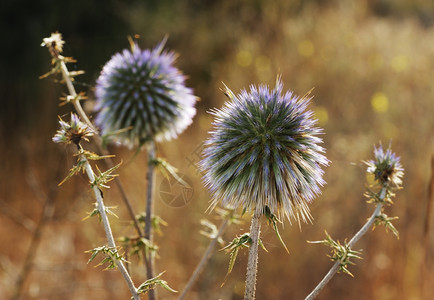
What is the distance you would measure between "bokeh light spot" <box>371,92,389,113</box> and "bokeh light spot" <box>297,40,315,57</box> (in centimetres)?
147

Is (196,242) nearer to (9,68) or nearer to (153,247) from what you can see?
(153,247)

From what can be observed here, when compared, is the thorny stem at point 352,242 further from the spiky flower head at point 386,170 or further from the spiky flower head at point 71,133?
the spiky flower head at point 71,133

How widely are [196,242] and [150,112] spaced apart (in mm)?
2474

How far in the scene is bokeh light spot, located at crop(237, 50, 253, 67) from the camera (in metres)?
6.75

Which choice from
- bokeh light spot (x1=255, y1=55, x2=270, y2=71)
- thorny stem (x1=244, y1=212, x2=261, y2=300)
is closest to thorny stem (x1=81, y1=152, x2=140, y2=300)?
Answer: thorny stem (x1=244, y1=212, x2=261, y2=300)

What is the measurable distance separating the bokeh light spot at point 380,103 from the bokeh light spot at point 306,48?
1469mm

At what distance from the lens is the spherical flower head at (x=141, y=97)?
2.20m

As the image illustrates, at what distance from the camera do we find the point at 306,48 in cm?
700

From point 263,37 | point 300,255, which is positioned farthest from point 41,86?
point 300,255

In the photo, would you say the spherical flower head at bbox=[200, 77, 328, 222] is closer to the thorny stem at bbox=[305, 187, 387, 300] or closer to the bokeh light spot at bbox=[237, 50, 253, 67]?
the thorny stem at bbox=[305, 187, 387, 300]

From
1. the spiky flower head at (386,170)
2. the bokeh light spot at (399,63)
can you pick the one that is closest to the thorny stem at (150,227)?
the spiky flower head at (386,170)

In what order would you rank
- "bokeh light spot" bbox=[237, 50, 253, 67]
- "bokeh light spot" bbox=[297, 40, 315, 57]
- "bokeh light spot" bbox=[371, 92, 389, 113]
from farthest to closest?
"bokeh light spot" bbox=[297, 40, 315, 57] → "bokeh light spot" bbox=[237, 50, 253, 67] → "bokeh light spot" bbox=[371, 92, 389, 113]

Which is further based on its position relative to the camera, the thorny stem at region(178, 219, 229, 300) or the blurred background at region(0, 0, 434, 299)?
the blurred background at region(0, 0, 434, 299)

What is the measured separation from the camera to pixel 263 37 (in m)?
7.59
